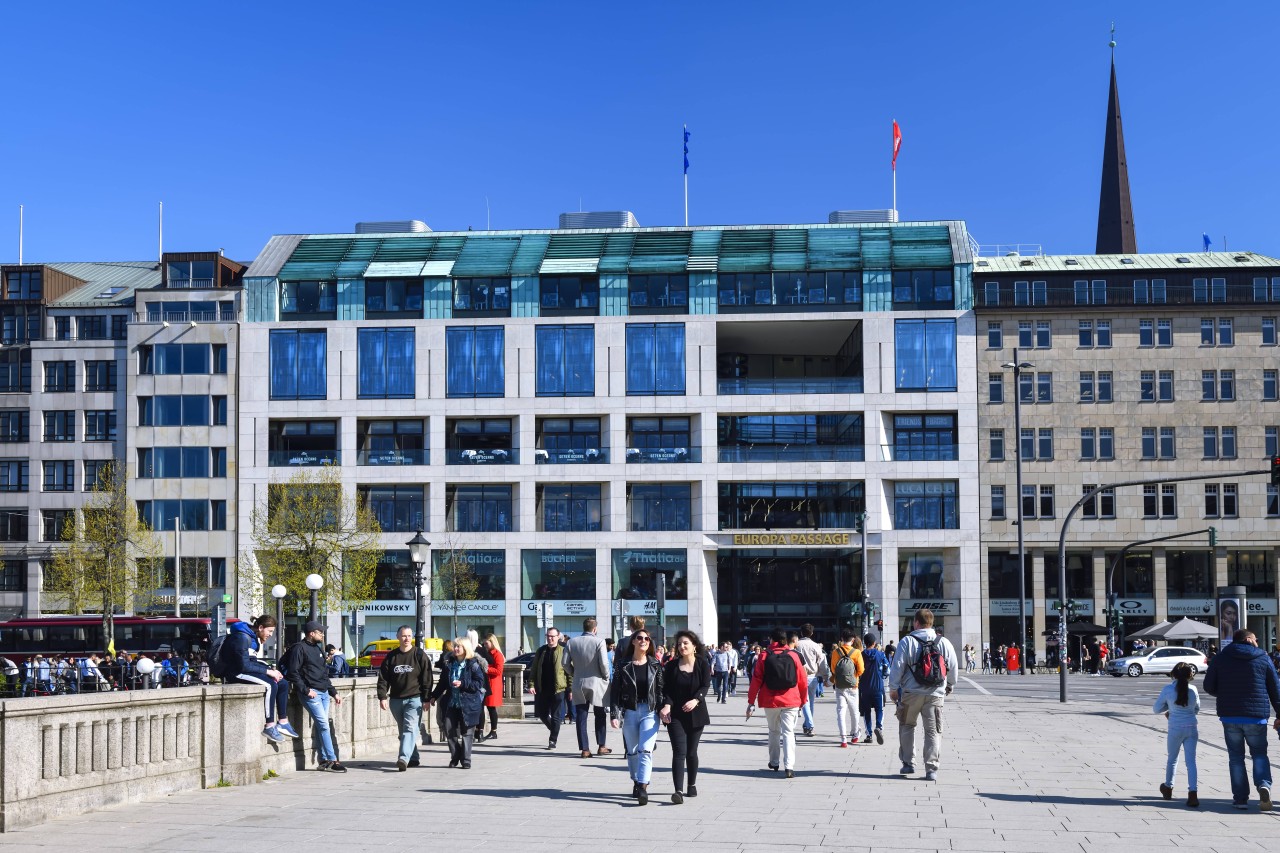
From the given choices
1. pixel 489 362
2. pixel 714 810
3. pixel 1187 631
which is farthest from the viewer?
pixel 489 362

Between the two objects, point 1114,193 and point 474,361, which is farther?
point 1114,193

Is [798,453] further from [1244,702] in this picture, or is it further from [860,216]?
[1244,702]

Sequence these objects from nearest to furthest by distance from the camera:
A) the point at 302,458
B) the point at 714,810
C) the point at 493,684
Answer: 1. the point at 714,810
2. the point at 493,684
3. the point at 302,458

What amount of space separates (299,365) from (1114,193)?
218ft

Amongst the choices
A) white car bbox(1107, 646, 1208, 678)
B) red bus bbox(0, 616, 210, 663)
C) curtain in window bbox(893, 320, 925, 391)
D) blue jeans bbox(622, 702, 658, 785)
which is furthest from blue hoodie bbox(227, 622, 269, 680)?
curtain in window bbox(893, 320, 925, 391)

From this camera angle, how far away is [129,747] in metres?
14.7

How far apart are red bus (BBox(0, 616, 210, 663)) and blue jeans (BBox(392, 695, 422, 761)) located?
133ft

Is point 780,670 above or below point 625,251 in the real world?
below

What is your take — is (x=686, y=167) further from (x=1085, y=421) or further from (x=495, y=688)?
(x=495, y=688)

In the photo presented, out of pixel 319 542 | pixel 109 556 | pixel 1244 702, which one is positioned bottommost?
pixel 1244 702

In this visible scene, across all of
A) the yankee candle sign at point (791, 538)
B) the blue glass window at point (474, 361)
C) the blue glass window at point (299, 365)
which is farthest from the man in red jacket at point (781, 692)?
the blue glass window at point (299, 365)

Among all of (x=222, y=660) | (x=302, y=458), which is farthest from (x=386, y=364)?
(x=222, y=660)

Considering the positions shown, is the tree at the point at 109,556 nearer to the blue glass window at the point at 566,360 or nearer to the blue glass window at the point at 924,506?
the blue glass window at the point at 566,360

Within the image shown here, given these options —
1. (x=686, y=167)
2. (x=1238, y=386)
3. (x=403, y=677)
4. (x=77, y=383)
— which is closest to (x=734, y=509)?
(x=686, y=167)
